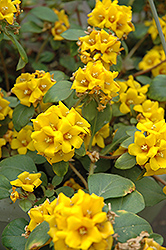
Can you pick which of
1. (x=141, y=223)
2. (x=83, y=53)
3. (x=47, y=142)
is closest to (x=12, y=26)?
(x=83, y=53)

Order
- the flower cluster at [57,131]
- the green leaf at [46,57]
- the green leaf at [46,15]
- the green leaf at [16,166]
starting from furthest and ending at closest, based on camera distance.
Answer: the green leaf at [46,57], the green leaf at [46,15], the green leaf at [16,166], the flower cluster at [57,131]

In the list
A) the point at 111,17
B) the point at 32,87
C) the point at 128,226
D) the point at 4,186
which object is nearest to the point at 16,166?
the point at 4,186

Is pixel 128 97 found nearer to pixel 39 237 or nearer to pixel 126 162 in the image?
pixel 126 162

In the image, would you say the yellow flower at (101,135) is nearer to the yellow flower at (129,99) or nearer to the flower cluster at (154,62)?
the yellow flower at (129,99)

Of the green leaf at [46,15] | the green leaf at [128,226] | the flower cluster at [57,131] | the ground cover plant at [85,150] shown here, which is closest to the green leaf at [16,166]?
the ground cover plant at [85,150]

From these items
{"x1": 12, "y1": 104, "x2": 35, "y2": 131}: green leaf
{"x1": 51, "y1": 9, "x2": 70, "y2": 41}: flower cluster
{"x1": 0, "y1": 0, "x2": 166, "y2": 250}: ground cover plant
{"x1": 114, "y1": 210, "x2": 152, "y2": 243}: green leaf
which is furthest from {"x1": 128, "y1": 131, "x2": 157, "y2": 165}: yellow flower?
{"x1": 51, "y1": 9, "x2": 70, "y2": 41}: flower cluster
